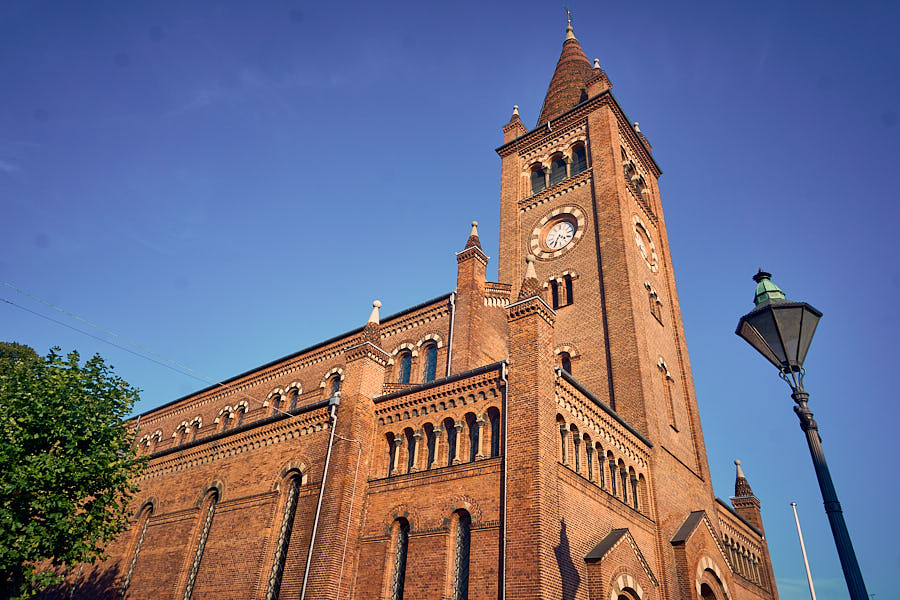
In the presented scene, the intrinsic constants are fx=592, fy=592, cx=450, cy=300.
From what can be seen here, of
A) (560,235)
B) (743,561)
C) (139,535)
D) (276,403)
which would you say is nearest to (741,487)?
(743,561)

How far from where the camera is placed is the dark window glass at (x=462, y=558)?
14.6 m

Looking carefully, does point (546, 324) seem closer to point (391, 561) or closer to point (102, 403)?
point (391, 561)

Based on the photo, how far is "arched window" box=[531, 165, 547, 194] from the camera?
106ft

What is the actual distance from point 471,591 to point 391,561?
2992 millimetres

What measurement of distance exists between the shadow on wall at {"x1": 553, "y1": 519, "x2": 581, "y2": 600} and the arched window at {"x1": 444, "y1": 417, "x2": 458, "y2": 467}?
356 centimetres

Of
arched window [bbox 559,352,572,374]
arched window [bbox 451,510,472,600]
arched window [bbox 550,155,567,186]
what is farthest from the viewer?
arched window [bbox 550,155,567,186]

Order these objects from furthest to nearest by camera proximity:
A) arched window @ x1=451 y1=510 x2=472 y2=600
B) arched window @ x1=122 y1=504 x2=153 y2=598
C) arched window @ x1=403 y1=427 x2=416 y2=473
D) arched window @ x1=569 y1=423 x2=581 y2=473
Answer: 1. arched window @ x1=122 y1=504 x2=153 y2=598
2. arched window @ x1=403 y1=427 x2=416 y2=473
3. arched window @ x1=569 y1=423 x2=581 y2=473
4. arched window @ x1=451 y1=510 x2=472 y2=600

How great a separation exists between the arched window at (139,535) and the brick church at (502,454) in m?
0.08

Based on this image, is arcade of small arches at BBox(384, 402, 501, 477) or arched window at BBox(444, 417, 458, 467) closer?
arcade of small arches at BBox(384, 402, 501, 477)

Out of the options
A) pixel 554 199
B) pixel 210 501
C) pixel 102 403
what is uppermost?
pixel 554 199

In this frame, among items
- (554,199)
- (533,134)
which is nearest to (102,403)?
(554,199)

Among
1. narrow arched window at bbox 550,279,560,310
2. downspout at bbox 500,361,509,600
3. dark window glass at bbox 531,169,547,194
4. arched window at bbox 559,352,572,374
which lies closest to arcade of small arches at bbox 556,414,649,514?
downspout at bbox 500,361,509,600

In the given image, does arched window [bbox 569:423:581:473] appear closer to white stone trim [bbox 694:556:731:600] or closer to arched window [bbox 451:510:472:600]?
arched window [bbox 451:510:472:600]

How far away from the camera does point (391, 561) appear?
637 inches
